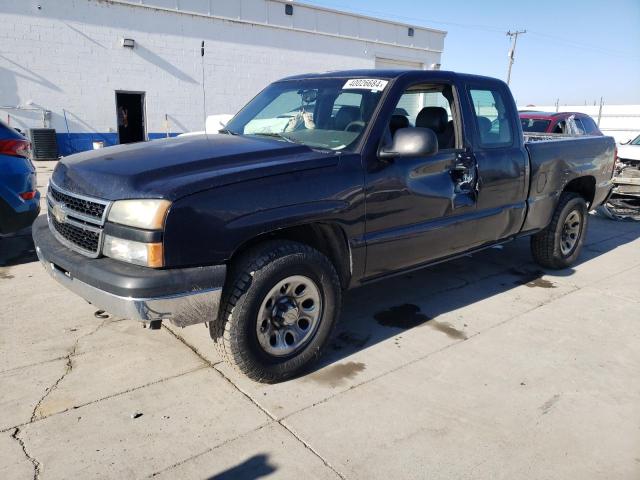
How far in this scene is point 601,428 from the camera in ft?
9.26

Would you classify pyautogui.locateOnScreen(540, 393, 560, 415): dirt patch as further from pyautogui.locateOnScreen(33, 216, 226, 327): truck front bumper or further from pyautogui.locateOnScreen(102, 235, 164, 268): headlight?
pyautogui.locateOnScreen(102, 235, 164, 268): headlight

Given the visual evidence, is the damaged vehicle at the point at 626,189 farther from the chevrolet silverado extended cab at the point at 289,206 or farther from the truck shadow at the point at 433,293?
the chevrolet silverado extended cab at the point at 289,206

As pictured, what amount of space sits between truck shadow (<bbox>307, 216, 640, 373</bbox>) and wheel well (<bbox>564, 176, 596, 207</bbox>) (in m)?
0.81

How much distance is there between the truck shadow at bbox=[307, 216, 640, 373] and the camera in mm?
3928

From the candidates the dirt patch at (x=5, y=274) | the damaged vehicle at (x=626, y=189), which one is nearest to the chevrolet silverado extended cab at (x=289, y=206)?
the dirt patch at (x=5, y=274)

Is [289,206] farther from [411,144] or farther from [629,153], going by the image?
[629,153]

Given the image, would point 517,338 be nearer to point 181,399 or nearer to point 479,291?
point 479,291

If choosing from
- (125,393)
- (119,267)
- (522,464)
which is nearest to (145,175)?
(119,267)

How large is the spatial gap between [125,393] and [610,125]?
31.4 m

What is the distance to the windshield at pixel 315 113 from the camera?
3510 mm

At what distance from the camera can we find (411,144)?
3258mm

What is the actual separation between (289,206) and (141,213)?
31.8 inches

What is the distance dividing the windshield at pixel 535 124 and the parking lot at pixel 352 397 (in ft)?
19.1

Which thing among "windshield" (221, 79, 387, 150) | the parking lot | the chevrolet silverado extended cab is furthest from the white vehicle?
"windshield" (221, 79, 387, 150)
